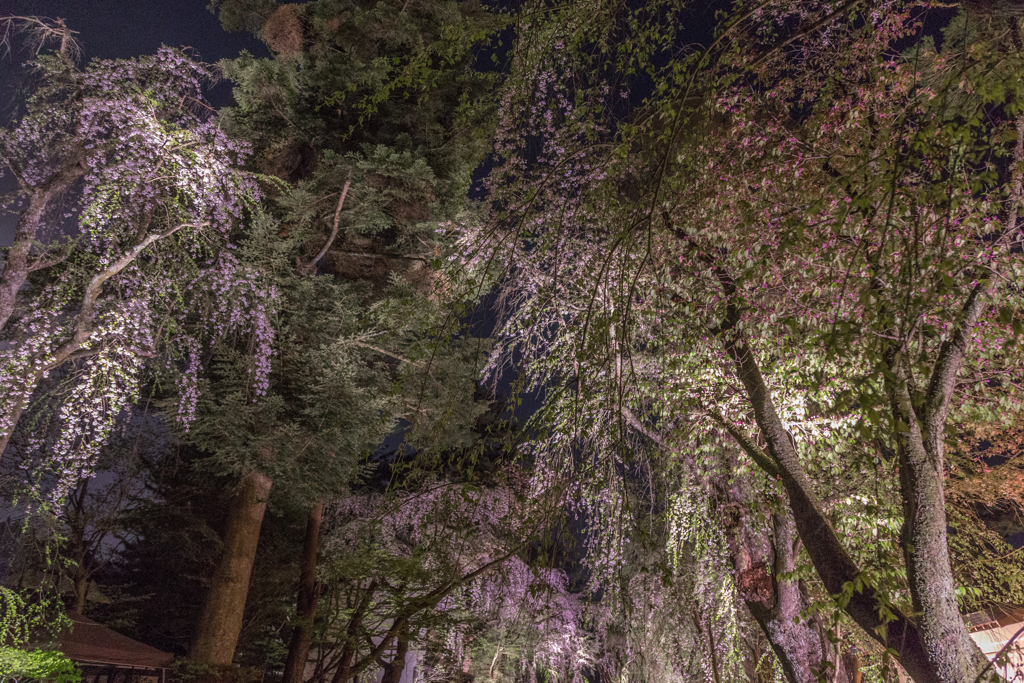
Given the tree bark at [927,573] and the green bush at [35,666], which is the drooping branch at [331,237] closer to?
the green bush at [35,666]

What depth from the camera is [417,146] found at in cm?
994

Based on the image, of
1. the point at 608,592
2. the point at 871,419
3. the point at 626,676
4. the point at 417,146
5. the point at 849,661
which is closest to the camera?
the point at 871,419

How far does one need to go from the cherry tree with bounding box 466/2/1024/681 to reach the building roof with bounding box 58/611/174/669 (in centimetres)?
593

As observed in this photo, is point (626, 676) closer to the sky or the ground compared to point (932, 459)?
closer to the ground

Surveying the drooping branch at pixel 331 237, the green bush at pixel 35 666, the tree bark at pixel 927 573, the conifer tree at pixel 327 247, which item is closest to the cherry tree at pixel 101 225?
the conifer tree at pixel 327 247

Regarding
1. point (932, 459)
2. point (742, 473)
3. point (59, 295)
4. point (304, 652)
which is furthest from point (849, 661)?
point (59, 295)

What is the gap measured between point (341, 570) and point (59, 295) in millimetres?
4658

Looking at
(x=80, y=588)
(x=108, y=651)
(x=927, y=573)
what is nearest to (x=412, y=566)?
(x=927, y=573)

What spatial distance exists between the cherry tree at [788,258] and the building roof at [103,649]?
19.4ft

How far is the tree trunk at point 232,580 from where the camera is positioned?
7859 millimetres

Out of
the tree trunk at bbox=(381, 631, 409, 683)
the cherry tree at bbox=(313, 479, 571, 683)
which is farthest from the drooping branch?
the tree trunk at bbox=(381, 631, 409, 683)

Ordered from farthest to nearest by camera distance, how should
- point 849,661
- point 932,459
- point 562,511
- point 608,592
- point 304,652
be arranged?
point 304,652 → point 849,661 → point 608,592 → point 932,459 → point 562,511

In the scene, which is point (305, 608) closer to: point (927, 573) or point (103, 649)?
point (103, 649)

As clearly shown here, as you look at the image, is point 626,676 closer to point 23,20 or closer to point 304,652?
point 304,652
